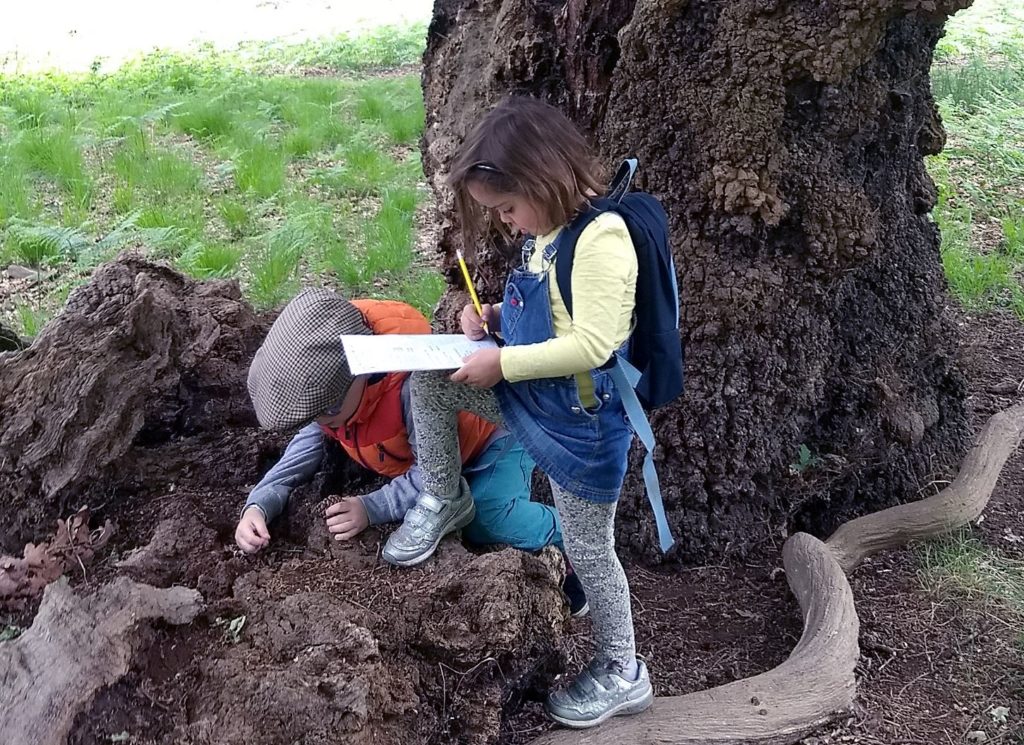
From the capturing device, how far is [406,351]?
7.37ft

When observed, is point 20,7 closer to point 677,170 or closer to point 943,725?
point 677,170

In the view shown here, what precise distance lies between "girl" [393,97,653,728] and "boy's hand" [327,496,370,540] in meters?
0.23

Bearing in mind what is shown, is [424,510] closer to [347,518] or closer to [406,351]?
[347,518]

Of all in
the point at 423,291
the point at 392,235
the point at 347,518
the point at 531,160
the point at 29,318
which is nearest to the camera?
the point at 531,160

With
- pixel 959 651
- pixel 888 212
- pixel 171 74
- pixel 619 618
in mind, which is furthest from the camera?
pixel 171 74

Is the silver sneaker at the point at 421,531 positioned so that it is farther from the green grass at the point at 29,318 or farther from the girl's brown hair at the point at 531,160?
the green grass at the point at 29,318

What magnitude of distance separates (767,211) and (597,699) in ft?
5.82

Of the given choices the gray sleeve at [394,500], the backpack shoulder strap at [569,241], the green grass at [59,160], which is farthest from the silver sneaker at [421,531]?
the green grass at [59,160]

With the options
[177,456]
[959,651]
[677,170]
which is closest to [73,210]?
[177,456]

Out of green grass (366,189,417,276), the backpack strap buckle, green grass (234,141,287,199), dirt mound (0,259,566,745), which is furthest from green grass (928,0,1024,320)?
green grass (234,141,287,199)

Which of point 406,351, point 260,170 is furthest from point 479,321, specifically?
point 260,170

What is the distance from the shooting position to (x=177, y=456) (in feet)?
10.7

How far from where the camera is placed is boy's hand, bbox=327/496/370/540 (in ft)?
8.65

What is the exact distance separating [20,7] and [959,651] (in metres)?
20.5
